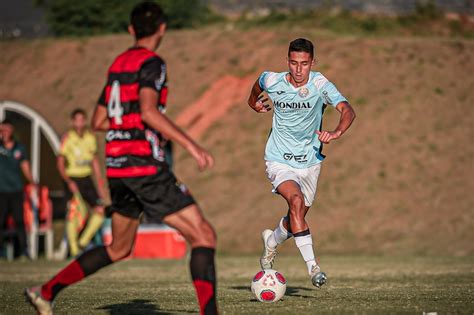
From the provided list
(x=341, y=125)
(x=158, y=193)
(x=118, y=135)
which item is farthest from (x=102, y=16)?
(x=158, y=193)

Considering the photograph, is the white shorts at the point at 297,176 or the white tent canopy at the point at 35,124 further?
the white tent canopy at the point at 35,124

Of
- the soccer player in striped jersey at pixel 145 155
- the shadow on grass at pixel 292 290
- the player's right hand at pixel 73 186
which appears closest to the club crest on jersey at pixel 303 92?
the shadow on grass at pixel 292 290

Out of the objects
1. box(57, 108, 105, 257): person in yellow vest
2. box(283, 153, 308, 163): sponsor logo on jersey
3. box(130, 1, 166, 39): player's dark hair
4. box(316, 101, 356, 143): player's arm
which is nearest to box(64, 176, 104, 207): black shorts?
box(57, 108, 105, 257): person in yellow vest

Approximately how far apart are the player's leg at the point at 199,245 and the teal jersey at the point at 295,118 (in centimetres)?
364

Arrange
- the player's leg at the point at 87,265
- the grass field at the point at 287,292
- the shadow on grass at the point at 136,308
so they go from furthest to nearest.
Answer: the grass field at the point at 287,292 < the shadow on grass at the point at 136,308 < the player's leg at the point at 87,265

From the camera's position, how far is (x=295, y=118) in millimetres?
11117

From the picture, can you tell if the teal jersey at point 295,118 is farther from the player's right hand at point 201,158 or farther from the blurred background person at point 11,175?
the blurred background person at point 11,175

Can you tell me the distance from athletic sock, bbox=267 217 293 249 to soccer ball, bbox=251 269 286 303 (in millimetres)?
1135

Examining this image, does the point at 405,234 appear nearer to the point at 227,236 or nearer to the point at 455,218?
the point at 455,218

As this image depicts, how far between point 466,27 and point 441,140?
1201 centimetres

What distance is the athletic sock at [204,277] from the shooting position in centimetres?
736

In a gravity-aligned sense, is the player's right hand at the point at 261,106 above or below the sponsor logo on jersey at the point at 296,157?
above

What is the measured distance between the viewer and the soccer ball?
1002cm

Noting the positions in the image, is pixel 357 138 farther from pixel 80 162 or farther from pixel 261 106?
pixel 261 106
